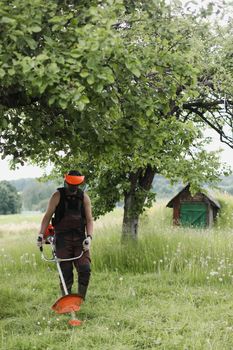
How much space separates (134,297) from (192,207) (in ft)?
58.9

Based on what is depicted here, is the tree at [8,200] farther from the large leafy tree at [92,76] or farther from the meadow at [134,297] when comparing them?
the large leafy tree at [92,76]


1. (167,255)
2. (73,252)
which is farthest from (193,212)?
(73,252)

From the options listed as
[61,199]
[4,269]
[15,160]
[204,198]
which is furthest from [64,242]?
[204,198]

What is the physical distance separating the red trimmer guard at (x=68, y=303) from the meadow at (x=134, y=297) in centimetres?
16

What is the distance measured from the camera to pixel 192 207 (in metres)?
26.1

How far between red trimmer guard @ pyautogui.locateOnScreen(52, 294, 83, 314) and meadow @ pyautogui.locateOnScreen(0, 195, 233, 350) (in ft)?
0.53

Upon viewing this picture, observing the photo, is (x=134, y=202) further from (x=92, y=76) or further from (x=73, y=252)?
(x=92, y=76)

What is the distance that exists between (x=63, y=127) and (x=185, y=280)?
387 cm

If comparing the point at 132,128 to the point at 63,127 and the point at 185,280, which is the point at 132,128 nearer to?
the point at 63,127

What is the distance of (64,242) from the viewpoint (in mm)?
7676

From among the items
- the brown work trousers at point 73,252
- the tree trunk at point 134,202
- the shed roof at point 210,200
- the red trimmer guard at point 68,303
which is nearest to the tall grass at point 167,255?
the tree trunk at point 134,202

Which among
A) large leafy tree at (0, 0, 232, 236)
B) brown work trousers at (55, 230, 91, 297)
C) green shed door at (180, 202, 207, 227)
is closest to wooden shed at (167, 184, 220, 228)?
green shed door at (180, 202, 207, 227)

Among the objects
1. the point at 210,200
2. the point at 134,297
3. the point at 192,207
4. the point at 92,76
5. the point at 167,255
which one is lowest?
the point at 134,297

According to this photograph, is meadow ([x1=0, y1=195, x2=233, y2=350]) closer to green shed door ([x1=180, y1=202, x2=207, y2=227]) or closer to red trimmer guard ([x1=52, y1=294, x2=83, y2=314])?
red trimmer guard ([x1=52, y1=294, x2=83, y2=314])
